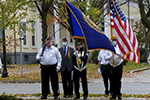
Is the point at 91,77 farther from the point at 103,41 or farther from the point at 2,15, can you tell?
the point at 103,41

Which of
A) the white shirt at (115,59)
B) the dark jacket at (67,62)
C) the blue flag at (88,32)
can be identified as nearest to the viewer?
the blue flag at (88,32)

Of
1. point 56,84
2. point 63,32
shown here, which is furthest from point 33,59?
point 56,84

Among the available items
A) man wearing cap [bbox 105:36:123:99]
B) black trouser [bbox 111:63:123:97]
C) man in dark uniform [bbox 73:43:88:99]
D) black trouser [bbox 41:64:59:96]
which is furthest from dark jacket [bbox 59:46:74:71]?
black trouser [bbox 111:63:123:97]

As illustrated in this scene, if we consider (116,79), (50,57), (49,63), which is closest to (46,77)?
(49,63)

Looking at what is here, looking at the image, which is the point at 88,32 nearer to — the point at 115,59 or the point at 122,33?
the point at 122,33

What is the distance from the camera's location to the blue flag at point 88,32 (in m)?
11.5

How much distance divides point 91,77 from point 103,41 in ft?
39.9

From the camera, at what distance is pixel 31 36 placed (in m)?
40.2

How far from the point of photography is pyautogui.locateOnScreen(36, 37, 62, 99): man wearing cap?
12.7 m

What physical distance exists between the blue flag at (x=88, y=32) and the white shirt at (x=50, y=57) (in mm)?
1315

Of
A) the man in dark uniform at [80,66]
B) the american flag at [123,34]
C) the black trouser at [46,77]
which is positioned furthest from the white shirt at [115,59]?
the black trouser at [46,77]

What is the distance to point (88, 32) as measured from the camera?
11602 millimetres

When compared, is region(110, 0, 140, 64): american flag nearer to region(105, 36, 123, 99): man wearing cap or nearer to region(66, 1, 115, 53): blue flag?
region(66, 1, 115, 53): blue flag

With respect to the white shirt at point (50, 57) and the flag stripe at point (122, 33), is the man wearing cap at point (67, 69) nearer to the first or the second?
the white shirt at point (50, 57)
